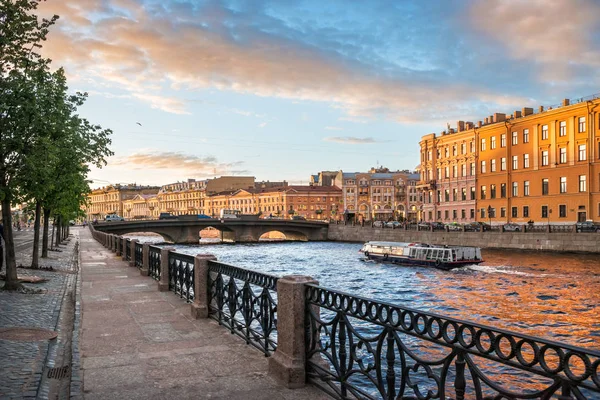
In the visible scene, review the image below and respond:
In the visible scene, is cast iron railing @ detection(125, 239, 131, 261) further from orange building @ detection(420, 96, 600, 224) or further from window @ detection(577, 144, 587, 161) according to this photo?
window @ detection(577, 144, 587, 161)

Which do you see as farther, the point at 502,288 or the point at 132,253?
the point at 502,288

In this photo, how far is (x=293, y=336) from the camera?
6.26m

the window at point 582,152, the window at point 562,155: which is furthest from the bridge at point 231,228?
the window at point 582,152

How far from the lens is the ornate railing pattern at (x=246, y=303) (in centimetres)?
742

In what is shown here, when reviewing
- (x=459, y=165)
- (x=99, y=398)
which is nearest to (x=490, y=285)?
(x=99, y=398)

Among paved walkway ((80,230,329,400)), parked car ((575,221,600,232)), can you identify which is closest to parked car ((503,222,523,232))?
parked car ((575,221,600,232))

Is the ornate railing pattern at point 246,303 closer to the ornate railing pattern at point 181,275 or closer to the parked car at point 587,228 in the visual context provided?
the ornate railing pattern at point 181,275

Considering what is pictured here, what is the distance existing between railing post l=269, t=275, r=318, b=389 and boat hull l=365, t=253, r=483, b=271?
36.1 m

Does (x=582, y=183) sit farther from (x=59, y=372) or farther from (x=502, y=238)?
(x=59, y=372)

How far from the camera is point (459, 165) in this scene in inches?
3054

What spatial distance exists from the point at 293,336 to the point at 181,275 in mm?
7163

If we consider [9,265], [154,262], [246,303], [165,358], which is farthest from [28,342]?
[154,262]

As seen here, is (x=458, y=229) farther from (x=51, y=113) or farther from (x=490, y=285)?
(x=51, y=113)

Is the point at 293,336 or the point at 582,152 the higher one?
the point at 582,152
